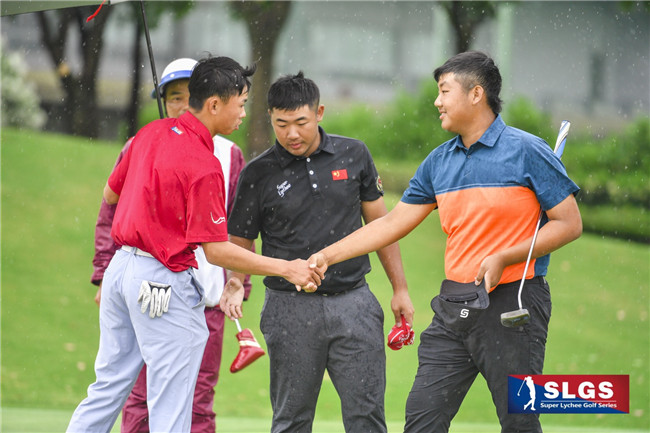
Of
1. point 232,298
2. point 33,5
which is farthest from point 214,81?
point 33,5

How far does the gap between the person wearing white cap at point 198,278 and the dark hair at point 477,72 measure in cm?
121

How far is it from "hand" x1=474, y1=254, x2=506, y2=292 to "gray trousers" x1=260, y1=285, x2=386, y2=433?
66 centimetres

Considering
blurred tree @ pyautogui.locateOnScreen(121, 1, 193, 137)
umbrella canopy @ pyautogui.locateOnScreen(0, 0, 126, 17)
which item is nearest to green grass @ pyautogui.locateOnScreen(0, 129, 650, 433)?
blurred tree @ pyautogui.locateOnScreen(121, 1, 193, 137)

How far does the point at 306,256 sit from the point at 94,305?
19.8 ft

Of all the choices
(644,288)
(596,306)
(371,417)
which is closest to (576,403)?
(371,417)

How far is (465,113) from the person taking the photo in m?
3.19

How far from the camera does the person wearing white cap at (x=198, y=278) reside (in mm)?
3877

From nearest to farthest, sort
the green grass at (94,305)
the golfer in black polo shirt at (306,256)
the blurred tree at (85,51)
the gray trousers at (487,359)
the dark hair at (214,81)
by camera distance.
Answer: the gray trousers at (487,359), the dark hair at (214,81), the golfer in black polo shirt at (306,256), the green grass at (94,305), the blurred tree at (85,51)

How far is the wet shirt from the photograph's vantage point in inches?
119

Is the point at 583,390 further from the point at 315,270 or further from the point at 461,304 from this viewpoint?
the point at 315,270

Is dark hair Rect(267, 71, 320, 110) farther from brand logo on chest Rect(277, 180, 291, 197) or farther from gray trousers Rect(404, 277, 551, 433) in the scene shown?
gray trousers Rect(404, 277, 551, 433)

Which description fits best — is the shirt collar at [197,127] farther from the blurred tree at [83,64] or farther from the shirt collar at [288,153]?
the blurred tree at [83,64]

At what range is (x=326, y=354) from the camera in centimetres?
347

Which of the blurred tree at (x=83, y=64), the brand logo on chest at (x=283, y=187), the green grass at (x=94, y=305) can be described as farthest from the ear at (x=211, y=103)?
the blurred tree at (x=83, y=64)
